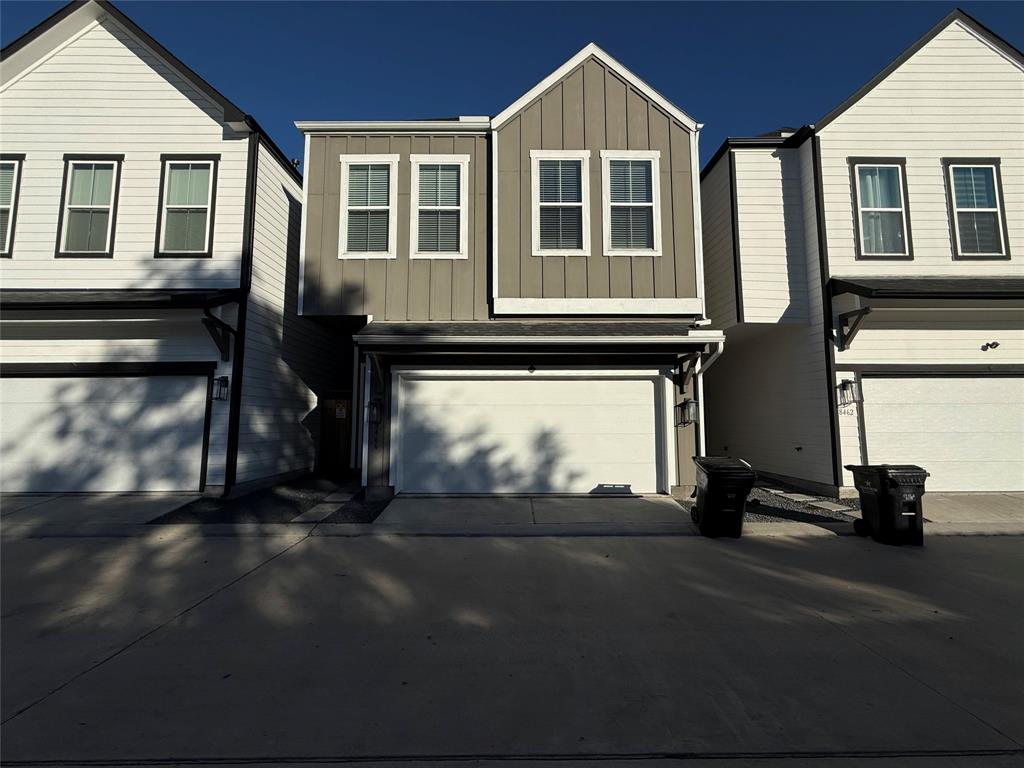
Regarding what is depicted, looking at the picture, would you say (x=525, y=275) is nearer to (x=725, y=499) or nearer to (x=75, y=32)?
(x=725, y=499)

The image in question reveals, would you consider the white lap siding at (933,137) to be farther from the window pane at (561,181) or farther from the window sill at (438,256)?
the window sill at (438,256)

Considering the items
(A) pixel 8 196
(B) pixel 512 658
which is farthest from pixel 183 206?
(B) pixel 512 658

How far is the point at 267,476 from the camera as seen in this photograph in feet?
31.9

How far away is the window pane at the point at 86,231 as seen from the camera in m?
9.02

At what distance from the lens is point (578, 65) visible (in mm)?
9383

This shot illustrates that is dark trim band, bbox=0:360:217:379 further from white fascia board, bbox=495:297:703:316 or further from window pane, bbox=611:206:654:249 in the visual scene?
window pane, bbox=611:206:654:249

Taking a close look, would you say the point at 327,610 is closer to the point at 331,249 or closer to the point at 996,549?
the point at 331,249

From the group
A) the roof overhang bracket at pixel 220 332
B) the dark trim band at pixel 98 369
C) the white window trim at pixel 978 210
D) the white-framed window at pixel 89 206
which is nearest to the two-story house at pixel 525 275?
the roof overhang bracket at pixel 220 332

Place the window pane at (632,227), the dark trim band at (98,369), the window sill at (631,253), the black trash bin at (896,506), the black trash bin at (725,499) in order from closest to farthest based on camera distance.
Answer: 1. the black trash bin at (896,506)
2. the black trash bin at (725,499)
3. the dark trim band at (98,369)
4. the window sill at (631,253)
5. the window pane at (632,227)

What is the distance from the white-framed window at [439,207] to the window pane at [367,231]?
562mm

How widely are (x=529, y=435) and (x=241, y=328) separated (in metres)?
5.43

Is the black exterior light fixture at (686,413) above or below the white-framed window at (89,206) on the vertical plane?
below

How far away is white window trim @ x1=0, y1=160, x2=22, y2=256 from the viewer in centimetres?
894

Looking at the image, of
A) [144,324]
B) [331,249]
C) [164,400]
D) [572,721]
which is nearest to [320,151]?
[331,249]
